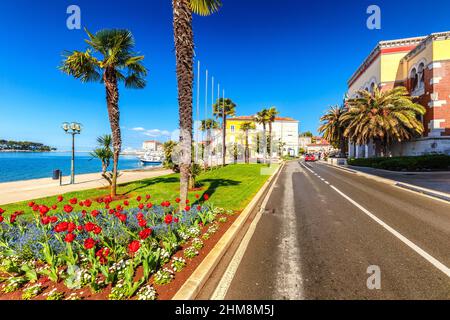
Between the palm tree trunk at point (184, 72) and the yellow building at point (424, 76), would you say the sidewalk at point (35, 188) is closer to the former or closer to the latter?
the palm tree trunk at point (184, 72)

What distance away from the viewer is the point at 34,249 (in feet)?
12.0

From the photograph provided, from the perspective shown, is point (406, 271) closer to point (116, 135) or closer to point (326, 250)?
point (326, 250)

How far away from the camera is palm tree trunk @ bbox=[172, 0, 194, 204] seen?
228 inches

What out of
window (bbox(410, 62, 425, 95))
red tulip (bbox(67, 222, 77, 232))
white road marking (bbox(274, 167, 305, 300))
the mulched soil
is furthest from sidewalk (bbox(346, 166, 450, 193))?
red tulip (bbox(67, 222, 77, 232))

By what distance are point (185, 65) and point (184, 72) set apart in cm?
21

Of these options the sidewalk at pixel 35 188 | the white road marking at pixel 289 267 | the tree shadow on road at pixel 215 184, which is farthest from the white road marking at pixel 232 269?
the sidewalk at pixel 35 188

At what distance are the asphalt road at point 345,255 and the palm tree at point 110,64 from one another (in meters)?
7.88

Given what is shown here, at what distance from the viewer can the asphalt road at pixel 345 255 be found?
9.64ft

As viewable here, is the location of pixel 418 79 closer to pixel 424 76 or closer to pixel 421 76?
pixel 421 76

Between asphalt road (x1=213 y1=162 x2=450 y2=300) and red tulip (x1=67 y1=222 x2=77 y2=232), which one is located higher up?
red tulip (x1=67 y1=222 x2=77 y2=232)

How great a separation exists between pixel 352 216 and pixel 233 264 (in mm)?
4997

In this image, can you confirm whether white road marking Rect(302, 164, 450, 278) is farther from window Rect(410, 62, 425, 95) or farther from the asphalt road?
window Rect(410, 62, 425, 95)

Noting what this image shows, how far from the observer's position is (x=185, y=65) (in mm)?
6031

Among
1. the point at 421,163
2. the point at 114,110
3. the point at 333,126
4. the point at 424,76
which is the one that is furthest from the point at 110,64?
the point at 333,126
